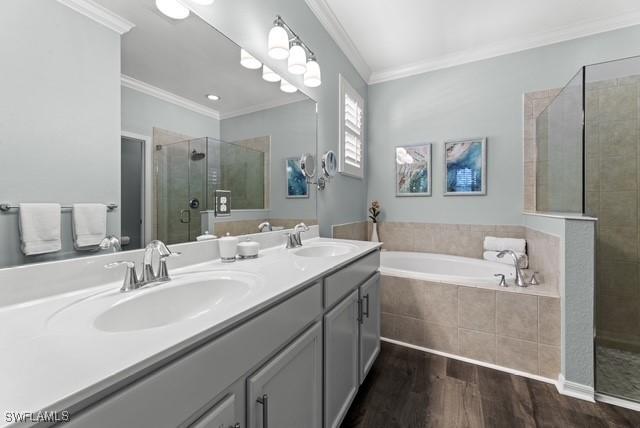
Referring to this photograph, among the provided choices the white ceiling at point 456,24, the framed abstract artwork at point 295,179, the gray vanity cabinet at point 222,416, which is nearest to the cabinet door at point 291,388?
the gray vanity cabinet at point 222,416

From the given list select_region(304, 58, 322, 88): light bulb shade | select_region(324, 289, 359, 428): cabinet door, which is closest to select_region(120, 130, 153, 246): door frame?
select_region(324, 289, 359, 428): cabinet door

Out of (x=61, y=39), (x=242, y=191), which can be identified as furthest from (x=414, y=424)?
(x=61, y=39)

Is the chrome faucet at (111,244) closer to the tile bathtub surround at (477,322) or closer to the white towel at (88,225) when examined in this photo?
the white towel at (88,225)

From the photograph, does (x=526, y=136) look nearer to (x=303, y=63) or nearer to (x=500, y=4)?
(x=500, y=4)

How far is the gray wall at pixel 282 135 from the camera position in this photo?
4.75ft

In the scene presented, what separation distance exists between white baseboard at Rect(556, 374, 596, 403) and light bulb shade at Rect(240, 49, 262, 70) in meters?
2.56

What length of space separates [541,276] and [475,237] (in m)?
0.73

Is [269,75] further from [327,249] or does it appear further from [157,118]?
[327,249]

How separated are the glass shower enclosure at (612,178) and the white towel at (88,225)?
251cm

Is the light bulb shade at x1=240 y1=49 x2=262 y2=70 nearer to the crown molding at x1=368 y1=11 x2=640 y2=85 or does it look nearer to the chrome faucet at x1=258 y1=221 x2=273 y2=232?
the chrome faucet at x1=258 y1=221 x2=273 y2=232

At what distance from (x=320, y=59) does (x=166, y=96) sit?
1.48 meters

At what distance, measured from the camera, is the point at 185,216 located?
3.80 feet

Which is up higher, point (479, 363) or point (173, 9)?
point (173, 9)

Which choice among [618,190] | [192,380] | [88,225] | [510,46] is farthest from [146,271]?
[510,46]
